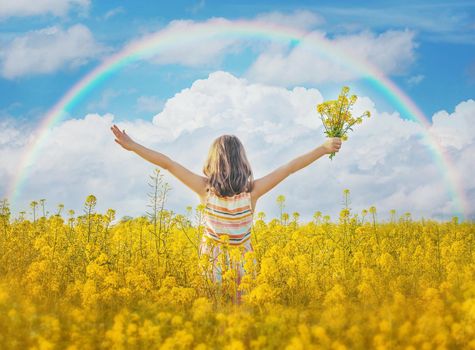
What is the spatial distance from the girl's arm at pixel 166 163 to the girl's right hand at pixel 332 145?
58.2 inches

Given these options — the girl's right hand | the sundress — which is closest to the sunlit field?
the sundress

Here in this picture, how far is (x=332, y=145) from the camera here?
20.5ft

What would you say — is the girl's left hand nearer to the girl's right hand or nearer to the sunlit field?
the sunlit field

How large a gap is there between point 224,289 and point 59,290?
1906 mm

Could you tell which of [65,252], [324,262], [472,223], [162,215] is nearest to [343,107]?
[324,262]

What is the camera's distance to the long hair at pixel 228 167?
5.43 meters

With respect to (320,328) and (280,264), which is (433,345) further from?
(280,264)

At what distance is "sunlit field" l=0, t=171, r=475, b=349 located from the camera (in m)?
3.99

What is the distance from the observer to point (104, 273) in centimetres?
526

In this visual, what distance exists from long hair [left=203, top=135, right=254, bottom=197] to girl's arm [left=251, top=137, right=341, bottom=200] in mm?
257

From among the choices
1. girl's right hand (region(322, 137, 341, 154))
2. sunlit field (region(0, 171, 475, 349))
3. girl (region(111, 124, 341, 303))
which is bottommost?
sunlit field (region(0, 171, 475, 349))

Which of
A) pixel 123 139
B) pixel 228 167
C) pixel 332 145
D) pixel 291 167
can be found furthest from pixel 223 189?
pixel 332 145

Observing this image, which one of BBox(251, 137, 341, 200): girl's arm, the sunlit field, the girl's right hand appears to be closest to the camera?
the sunlit field

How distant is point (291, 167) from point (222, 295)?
156 cm
